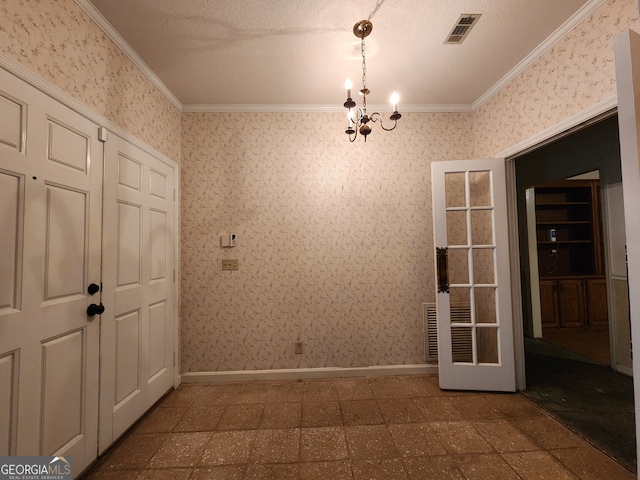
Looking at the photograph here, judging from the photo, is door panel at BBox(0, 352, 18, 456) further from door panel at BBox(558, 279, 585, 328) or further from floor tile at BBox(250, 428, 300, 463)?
door panel at BBox(558, 279, 585, 328)

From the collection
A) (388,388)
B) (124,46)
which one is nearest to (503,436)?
(388,388)

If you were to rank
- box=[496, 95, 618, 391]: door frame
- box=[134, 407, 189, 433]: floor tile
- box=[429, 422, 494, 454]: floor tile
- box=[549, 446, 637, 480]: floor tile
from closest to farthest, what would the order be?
box=[549, 446, 637, 480]: floor tile
box=[429, 422, 494, 454]: floor tile
box=[134, 407, 189, 433]: floor tile
box=[496, 95, 618, 391]: door frame

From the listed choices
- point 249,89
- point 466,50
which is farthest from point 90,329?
point 466,50

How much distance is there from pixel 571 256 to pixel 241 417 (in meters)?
5.44

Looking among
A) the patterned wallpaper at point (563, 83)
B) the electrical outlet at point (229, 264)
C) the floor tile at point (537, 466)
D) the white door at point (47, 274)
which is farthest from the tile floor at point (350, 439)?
the patterned wallpaper at point (563, 83)

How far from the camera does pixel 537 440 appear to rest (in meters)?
1.72

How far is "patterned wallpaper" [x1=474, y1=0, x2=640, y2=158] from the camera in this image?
155cm

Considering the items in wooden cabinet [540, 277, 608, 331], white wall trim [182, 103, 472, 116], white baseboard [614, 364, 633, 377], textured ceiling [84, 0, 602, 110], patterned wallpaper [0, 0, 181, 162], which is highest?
textured ceiling [84, 0, 602, 110]

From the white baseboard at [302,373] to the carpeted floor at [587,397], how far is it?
3.03ft

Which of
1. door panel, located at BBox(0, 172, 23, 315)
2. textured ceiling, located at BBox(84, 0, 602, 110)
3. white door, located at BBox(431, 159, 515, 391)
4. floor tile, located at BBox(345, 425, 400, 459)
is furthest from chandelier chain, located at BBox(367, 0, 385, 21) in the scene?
floor tile, located at BBox(345, 425, 400, 459)

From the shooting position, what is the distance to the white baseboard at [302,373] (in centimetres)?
256

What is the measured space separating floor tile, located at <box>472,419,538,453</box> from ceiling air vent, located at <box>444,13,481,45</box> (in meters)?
2.73

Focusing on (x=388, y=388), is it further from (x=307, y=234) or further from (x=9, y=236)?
(x=9, y=236)

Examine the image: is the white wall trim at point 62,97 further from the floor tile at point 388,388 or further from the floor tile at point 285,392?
the floor tile at point 388,388
